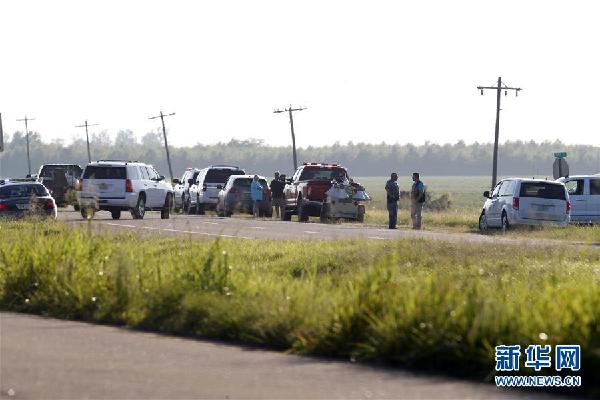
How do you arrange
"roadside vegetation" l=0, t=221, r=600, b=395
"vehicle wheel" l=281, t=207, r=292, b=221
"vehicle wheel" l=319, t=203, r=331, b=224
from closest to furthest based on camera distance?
"roadside vegetation" l=0, t=221, r=600, b=395 → "vehicle wheel" l=319, t=203, r=331, b=224 → "vehicle wheel" l=281, t=207, r=292, b=221

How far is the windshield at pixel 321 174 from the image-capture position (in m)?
48.0

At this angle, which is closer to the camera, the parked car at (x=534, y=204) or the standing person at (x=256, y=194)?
the parked car at (x=534, y=204)

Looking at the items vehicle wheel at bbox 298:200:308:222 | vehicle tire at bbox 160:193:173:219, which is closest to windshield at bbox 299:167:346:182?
vehicle wheel at bbox 298:200:308:222

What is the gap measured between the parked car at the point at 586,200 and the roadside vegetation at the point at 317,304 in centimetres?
2288

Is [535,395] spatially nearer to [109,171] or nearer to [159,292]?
[159,292]

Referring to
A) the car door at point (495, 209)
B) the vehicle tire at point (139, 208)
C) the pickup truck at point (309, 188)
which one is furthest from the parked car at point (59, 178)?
the car door at point (495, 209)

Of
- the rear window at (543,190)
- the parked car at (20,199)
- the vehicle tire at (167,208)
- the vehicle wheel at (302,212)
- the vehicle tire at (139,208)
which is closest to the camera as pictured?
the rear window at (543,190)

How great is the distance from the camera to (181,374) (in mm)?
10641

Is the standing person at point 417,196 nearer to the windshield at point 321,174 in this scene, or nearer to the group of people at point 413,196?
the group of people at point 413,196

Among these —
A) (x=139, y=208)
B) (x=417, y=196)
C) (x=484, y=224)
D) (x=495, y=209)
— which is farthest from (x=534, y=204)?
(x=139, y=208)

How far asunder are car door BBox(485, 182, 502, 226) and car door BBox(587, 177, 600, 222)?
369 cm

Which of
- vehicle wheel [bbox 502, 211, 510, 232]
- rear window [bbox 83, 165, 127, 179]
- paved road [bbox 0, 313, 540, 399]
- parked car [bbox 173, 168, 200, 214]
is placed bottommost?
parked car [bbox 173, 168, 200, 214]

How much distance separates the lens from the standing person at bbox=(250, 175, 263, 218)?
5234 cm

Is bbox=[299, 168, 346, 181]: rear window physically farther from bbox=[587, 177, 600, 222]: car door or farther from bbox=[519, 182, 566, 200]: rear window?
bbox=[519, 182, 566, 200]: rear window
